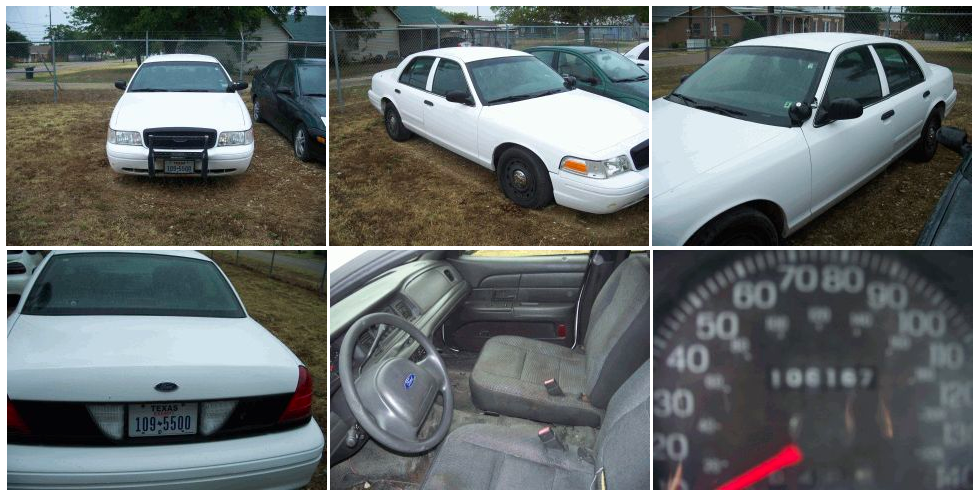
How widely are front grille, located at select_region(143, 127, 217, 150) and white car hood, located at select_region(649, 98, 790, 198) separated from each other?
6.01 feet

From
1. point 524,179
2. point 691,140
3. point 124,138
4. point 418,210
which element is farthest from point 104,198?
point 691,140

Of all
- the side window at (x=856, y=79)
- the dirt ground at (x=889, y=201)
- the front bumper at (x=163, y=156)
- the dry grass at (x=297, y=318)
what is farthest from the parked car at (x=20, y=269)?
the side window at (x=856, y=79)

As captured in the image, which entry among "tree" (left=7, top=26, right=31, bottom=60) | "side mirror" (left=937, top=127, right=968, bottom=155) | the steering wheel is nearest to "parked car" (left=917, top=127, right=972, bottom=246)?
"side mirror" (left=937, top=127, right=968, bottom=155)

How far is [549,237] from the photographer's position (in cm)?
250

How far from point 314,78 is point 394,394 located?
1254 millimetres

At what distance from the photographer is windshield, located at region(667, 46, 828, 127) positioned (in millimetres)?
2506

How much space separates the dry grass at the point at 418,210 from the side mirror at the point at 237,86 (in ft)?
1.51

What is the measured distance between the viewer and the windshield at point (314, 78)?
98.9 inches

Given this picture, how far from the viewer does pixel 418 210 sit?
2529mm

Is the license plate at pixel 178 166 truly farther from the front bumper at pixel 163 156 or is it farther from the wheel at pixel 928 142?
the wheel at pixel 928 142

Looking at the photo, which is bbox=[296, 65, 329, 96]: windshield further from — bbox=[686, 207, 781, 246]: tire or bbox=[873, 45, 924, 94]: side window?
bbox=[873, 45, 924, 94]: side window

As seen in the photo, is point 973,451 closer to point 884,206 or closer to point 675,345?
point 884,206

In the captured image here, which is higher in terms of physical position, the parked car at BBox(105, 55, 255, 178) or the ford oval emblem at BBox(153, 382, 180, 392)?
the parked car at BBox(105, 55, 255, 178)

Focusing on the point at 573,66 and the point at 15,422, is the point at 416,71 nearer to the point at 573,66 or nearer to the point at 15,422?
the point at 573,66
